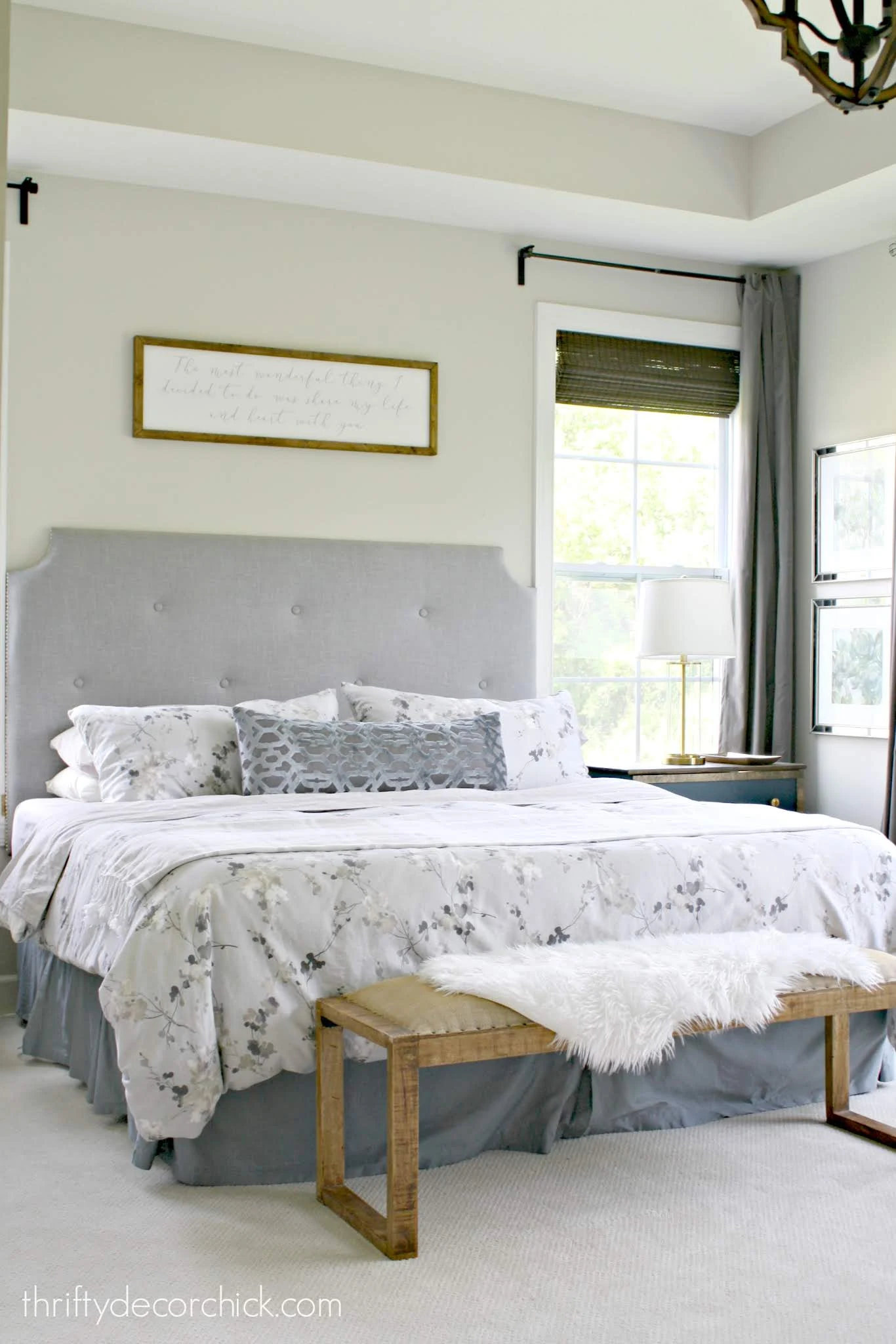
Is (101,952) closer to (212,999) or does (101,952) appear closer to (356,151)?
(212,999)

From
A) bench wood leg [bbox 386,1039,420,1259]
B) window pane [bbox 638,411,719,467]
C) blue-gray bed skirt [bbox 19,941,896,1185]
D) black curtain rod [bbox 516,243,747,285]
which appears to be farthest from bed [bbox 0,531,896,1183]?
black curtain rod [bbox 516,243,747,285]

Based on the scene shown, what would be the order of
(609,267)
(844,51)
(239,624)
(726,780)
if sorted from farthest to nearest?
(609,267)
(726,780)
(239,624)
(844,51)

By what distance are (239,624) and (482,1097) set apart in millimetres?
2192

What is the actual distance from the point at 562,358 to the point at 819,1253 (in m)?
3.59

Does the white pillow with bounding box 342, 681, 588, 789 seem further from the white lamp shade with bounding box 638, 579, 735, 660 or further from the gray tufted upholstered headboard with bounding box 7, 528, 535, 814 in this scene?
the white lamp shade with bounding box 638, 579, 735, 660

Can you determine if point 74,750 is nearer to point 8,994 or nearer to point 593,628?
point 8,994

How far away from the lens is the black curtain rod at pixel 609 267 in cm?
500

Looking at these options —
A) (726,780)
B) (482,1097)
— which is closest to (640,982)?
(482,1097)

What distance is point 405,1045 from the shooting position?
2262 millimetres

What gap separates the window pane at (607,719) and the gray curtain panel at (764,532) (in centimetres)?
40

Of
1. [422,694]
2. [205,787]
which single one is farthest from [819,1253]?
[422,694]

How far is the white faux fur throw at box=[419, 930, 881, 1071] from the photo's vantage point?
2424mm

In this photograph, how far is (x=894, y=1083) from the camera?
10.9 feet

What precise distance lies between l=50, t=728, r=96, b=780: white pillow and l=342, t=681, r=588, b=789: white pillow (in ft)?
2.87
